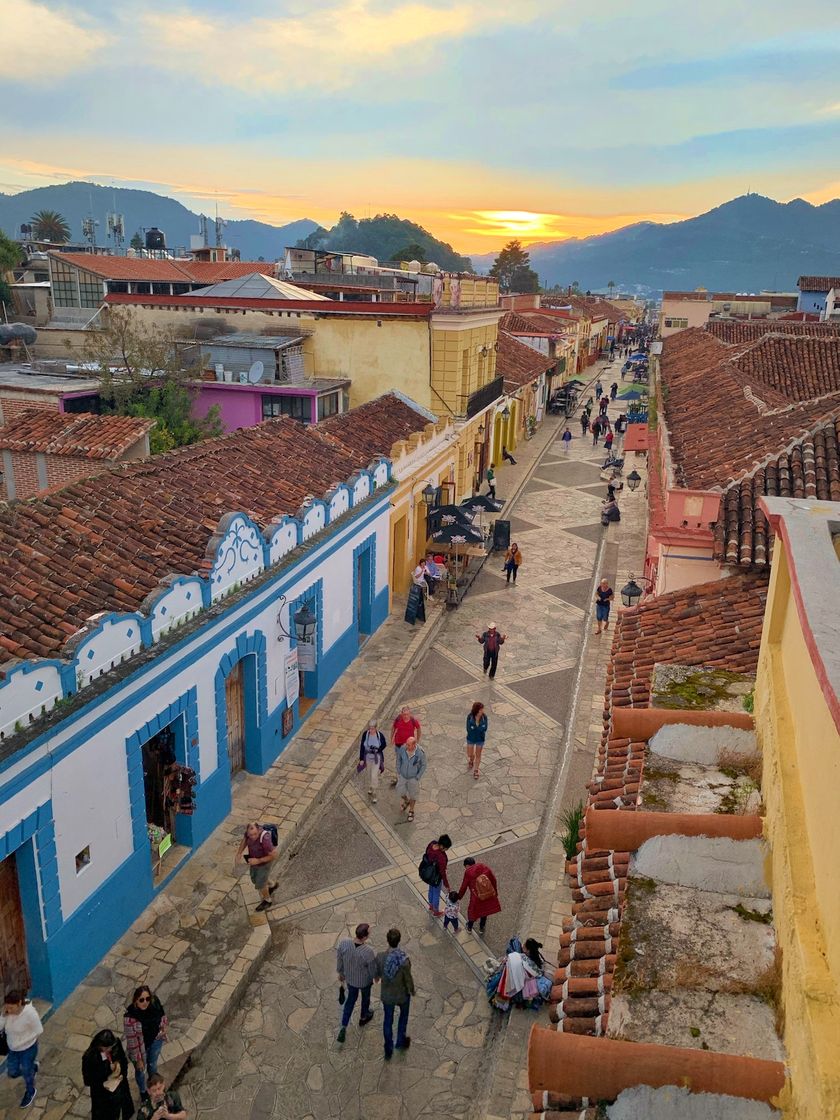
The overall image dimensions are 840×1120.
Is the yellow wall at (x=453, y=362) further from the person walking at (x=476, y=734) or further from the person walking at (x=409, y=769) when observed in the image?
the person walking at (x=409, y=769)

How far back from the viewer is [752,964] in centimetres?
396

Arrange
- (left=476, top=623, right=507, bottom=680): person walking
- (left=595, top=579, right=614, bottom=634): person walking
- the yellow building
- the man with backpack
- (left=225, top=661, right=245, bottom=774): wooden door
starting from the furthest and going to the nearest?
(left=595, top=579, right=614, bottom=634): person walking → (left=476, top=623, right=507, bottom=680): person walking → (left=225, top=661, right=245, bottom=774): wooden door → the man with backpack → the yellow building

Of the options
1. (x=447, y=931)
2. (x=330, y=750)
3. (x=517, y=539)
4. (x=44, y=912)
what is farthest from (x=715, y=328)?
(x=44, y=912)

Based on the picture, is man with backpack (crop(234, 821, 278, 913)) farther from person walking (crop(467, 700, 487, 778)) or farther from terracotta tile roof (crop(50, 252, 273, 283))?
terracotta tile roof (crop(50, 252, 273, 283))

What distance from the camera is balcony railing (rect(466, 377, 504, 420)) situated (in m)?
23.4

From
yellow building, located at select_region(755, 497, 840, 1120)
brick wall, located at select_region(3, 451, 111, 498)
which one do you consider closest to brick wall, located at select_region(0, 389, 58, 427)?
brick wall, located at select_region(3, 451, 111, 498)

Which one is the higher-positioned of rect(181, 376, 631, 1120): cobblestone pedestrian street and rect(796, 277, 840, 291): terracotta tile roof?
rect(796, 277, 840, 291): terracotta tile roof

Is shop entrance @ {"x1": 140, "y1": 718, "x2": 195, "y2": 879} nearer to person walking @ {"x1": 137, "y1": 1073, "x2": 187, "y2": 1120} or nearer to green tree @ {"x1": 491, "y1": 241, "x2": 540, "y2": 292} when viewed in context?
person walking @ {"x1": 137, "y1": 1073, "x2": 187, "y2": 1120}

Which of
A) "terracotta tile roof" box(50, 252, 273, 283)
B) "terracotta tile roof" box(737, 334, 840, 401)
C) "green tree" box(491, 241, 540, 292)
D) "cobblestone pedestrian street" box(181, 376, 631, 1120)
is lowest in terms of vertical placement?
"cobblestone pedestrian street" box(181, 376, 631, 1120)

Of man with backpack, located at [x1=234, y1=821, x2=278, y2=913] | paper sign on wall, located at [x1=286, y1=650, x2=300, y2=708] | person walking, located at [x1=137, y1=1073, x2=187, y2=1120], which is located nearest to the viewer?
person walking, located at [x1=137, y1=1073, x2=187, y2=1120]

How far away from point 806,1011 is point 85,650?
21.0 feet

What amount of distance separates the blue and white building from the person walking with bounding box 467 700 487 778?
2598mm

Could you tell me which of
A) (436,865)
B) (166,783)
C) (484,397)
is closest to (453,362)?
(484,397)

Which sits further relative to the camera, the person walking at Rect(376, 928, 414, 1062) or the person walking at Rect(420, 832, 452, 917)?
the person walking at Rect(420, 832, 452, 917)
